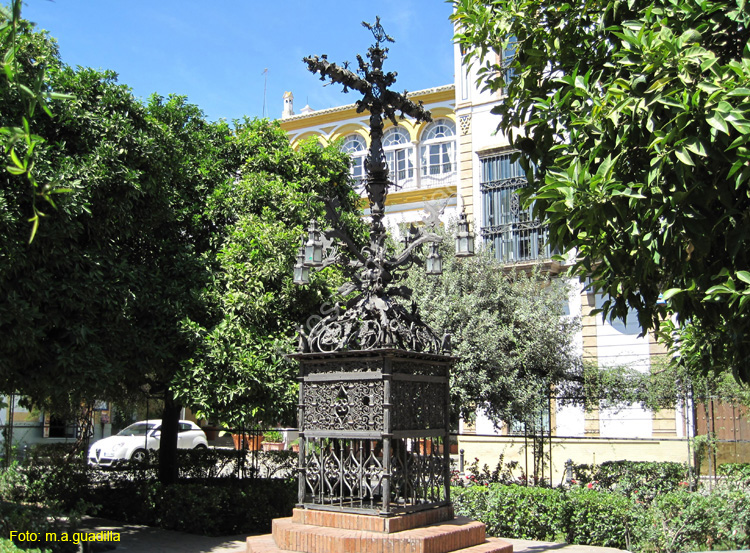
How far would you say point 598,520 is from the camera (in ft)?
34.7

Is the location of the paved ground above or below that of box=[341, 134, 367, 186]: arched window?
below

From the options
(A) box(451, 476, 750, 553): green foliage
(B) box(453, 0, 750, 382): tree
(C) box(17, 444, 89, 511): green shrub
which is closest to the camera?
(B) box(453, 0, 750, 382): tree

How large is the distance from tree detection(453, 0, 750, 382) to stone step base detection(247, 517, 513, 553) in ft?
8.58

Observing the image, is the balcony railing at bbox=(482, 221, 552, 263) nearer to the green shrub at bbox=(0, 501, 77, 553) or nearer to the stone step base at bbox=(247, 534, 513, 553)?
the stone step base at bbox=(247, 534, 513, 553)

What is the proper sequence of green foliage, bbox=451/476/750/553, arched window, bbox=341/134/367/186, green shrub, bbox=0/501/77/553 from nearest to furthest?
green shrub, bbox=0/501/77/553 < green foliage, bbox=451/476/750/553 < arched window, bbox=341/134/367/186

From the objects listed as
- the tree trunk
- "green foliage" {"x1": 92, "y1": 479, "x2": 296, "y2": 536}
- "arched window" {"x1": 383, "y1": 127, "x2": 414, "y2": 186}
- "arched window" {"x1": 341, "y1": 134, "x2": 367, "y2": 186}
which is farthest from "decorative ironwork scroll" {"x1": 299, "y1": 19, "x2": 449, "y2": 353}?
"arched window" {"x1": 341, "y1": 134, "x2": 367, "y2": 186}

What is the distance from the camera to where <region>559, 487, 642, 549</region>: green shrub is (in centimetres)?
1048

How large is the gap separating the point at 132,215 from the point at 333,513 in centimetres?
591

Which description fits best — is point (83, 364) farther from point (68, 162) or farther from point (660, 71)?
point (660, 71)

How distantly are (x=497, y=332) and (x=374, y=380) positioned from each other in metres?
8.56

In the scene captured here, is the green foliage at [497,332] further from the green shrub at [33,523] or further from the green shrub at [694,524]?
the green shrub at [33,523]

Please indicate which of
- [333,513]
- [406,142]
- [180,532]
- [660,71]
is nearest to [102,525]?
[180,532]

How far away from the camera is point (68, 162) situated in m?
9.42

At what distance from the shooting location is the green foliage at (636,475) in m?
14.4
